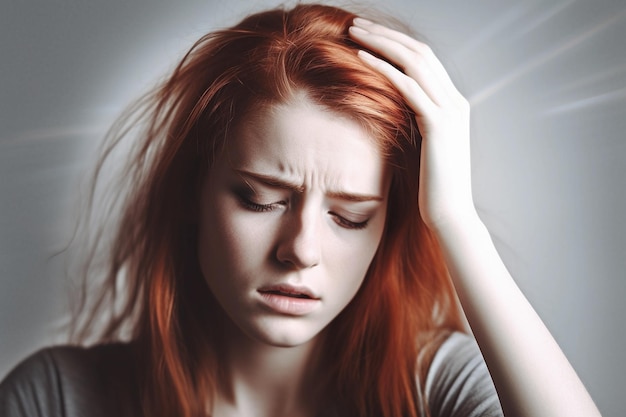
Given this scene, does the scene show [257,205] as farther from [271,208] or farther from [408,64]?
[408,64]

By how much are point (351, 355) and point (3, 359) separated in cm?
80

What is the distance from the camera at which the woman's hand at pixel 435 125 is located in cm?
107

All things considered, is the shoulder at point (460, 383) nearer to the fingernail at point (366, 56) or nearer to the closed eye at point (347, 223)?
the closed eye at point (347, 223)

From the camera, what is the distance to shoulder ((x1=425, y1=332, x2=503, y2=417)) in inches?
47.7

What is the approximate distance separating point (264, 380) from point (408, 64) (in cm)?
63

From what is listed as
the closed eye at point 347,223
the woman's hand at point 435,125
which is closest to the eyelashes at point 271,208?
the closed eye at point 347,223

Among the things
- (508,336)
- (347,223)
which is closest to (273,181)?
(347,223)

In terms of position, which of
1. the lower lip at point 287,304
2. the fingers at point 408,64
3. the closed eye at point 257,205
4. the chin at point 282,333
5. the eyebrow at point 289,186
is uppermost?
the fingers at point 408,64

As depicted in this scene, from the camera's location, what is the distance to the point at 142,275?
4.71 ft

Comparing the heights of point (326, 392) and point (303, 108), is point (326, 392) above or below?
below

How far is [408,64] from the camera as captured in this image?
110cm

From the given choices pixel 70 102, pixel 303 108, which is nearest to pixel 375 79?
pixel 303 108

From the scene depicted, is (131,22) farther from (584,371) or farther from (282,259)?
(584,371)

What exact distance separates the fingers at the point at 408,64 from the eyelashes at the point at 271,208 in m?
0.21
